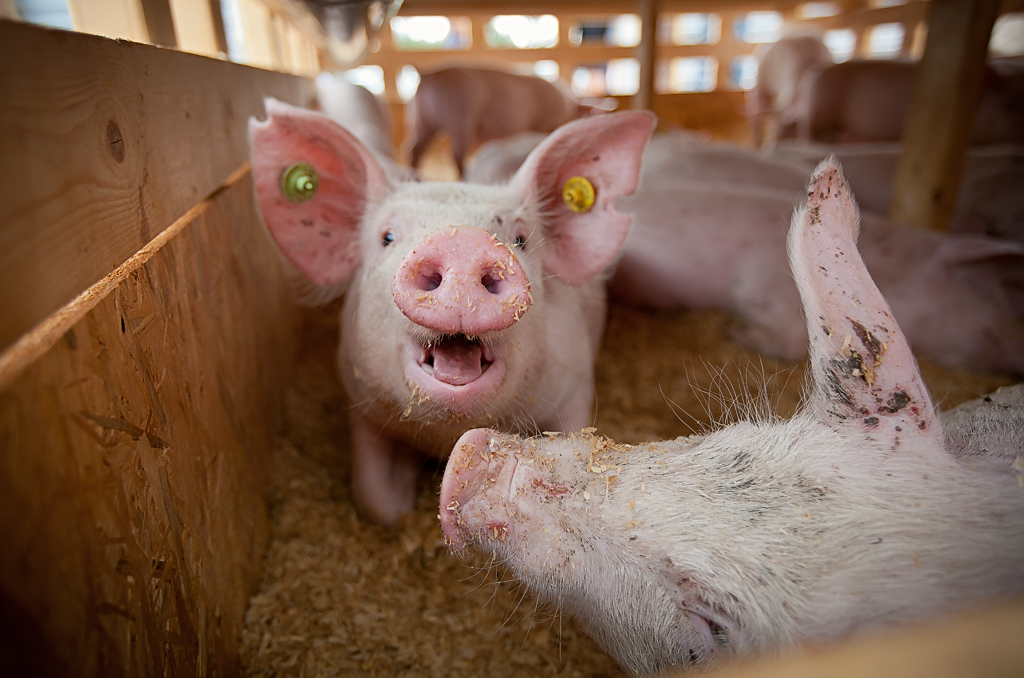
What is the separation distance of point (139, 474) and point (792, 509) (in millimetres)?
947

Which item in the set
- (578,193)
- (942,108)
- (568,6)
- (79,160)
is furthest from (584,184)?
(568,6)

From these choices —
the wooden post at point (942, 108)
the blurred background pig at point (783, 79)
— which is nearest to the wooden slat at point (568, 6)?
the blurred background pig at point (783, 79)

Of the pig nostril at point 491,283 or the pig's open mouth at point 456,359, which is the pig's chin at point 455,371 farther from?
the pig nostril at point 491,283

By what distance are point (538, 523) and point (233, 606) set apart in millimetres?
726

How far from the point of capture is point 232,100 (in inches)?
69.6

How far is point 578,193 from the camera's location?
1.62 meters

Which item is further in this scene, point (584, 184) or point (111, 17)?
point (584, 184)

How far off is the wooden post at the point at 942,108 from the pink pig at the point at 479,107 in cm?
316

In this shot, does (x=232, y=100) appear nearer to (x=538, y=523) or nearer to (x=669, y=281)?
(x=538, y=523)

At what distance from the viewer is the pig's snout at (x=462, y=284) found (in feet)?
3.39

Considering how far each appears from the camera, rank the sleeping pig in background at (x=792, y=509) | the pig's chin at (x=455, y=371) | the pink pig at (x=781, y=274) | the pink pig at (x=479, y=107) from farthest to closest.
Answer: the pink pig at (x=479, y=107)
the pink pig at (x=781, y=274)
the pig's chin at (x=455, y=371)
the sleeping pig in background at (x=792, y=509)

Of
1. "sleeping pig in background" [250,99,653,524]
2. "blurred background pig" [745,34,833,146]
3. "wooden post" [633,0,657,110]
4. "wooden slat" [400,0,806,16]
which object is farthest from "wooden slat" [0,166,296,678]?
"blurred background pig" [745,34,833,146]

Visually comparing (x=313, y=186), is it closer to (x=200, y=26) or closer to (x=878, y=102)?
(x=200, y=26)

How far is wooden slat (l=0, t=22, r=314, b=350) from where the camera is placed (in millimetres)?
668
